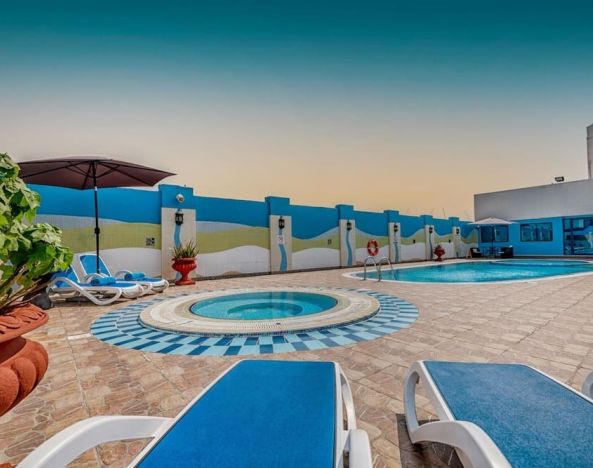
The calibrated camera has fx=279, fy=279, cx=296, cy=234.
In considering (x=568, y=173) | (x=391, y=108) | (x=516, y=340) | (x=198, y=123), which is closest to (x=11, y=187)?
(x=516, y=340)

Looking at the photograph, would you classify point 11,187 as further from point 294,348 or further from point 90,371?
point 294,348

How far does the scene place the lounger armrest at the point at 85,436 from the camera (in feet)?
2.71

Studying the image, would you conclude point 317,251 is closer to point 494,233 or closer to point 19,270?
point 19,270

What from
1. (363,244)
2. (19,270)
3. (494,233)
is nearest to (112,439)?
(19,270)

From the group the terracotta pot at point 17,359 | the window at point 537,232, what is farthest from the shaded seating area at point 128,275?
the window at point 537,232

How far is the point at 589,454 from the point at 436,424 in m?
0.49

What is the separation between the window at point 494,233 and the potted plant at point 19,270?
84.0 feet

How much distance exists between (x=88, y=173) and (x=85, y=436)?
6.97 m

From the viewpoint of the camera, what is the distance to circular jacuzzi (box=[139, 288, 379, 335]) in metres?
3.95

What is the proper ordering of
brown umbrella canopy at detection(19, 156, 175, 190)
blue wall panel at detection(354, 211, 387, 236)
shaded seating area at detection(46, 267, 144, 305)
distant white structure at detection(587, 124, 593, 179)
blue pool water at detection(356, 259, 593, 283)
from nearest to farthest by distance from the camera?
brown umbrella canopy at detection(19, 156, 175, 190)
shaded seating area at detection(46, 267, 144, 305)
blue pool water at detection(356, 259, 593, 283)
blue wall panel at detection(354, 211, 387, 236)
distant white structure at detection(587, 124, 593, 179)

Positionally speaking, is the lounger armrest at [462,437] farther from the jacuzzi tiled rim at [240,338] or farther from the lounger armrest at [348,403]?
the jacuzzi tiled rim at [240,338]

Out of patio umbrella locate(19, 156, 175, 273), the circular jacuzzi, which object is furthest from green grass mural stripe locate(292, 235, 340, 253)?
patio umbrella locate(19, 156, 175, 273)

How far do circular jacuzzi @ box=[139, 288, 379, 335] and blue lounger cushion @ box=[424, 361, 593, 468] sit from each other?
2.42 m

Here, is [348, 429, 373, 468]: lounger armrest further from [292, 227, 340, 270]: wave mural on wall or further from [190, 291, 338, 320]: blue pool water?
[292, 227, 340, 270]: wave mural on wall
